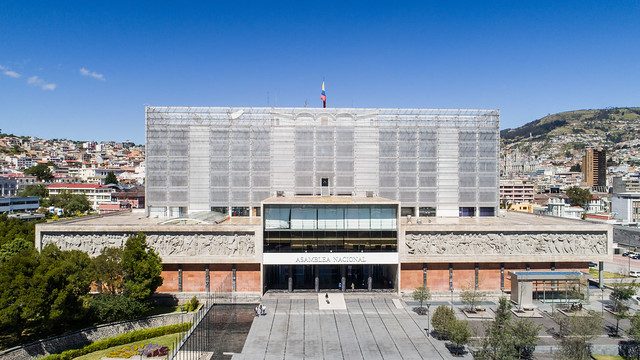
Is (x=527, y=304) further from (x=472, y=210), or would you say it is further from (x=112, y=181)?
(x=112, y=181)

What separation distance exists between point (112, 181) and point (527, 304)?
144 meters

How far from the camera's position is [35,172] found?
157125 mm

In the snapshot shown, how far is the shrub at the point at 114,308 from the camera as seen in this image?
1396 inches

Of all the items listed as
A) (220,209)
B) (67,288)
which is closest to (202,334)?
(67,288)

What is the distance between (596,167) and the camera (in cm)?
19438

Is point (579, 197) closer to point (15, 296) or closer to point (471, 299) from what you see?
point (471, 299)

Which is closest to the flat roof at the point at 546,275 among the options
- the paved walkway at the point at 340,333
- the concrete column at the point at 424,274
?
the concrete column at the point at 424,274

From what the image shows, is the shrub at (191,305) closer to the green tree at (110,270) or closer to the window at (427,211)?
the green tree at (110,270)

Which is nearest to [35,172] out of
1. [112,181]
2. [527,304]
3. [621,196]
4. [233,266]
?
[112,181]

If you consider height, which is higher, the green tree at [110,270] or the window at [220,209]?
the window at [220,209]

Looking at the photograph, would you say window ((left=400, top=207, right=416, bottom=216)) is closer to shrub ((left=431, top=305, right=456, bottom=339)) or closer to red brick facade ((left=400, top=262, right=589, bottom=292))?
red brick facade ((left=400, top=262, right=589, bottom=292))

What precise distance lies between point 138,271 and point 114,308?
337cm

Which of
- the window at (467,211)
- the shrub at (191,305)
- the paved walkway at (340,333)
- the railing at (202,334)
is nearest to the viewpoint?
the railing at (202,334)

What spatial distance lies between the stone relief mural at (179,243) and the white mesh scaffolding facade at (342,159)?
18.8m
